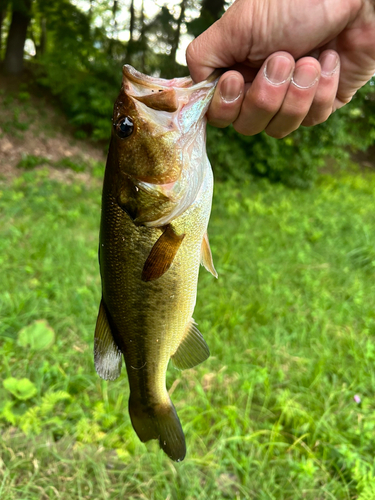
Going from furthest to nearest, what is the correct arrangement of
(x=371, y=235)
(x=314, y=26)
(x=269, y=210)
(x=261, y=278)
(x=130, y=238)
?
(x=269, y=210) < (x=371, y=235) < (x=261, y=278) < (x=314, y=26) < (x=130, y=238)

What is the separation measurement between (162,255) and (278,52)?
93 cm

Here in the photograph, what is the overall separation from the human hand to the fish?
0.13 metres

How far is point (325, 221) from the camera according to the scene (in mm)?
5992

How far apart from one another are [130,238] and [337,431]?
7.16 ft

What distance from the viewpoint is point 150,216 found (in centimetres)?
121

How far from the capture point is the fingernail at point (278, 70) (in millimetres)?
1370

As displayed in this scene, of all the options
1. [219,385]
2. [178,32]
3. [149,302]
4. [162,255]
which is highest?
[178,32]

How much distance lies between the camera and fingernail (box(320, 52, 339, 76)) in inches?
58.7

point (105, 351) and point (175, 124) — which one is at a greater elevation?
point (175, 124)

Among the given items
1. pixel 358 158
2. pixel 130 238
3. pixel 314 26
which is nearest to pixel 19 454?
pixel 130 238

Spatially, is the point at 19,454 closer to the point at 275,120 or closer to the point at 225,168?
the point at 275,120

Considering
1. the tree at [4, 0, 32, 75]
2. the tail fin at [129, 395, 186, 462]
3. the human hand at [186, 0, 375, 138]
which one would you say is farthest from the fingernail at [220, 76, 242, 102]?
the tree at [4, 0, 32, 75]

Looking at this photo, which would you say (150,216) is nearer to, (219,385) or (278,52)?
(278,52)

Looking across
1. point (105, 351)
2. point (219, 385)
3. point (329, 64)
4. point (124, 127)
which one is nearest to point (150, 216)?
point (124, 127)
